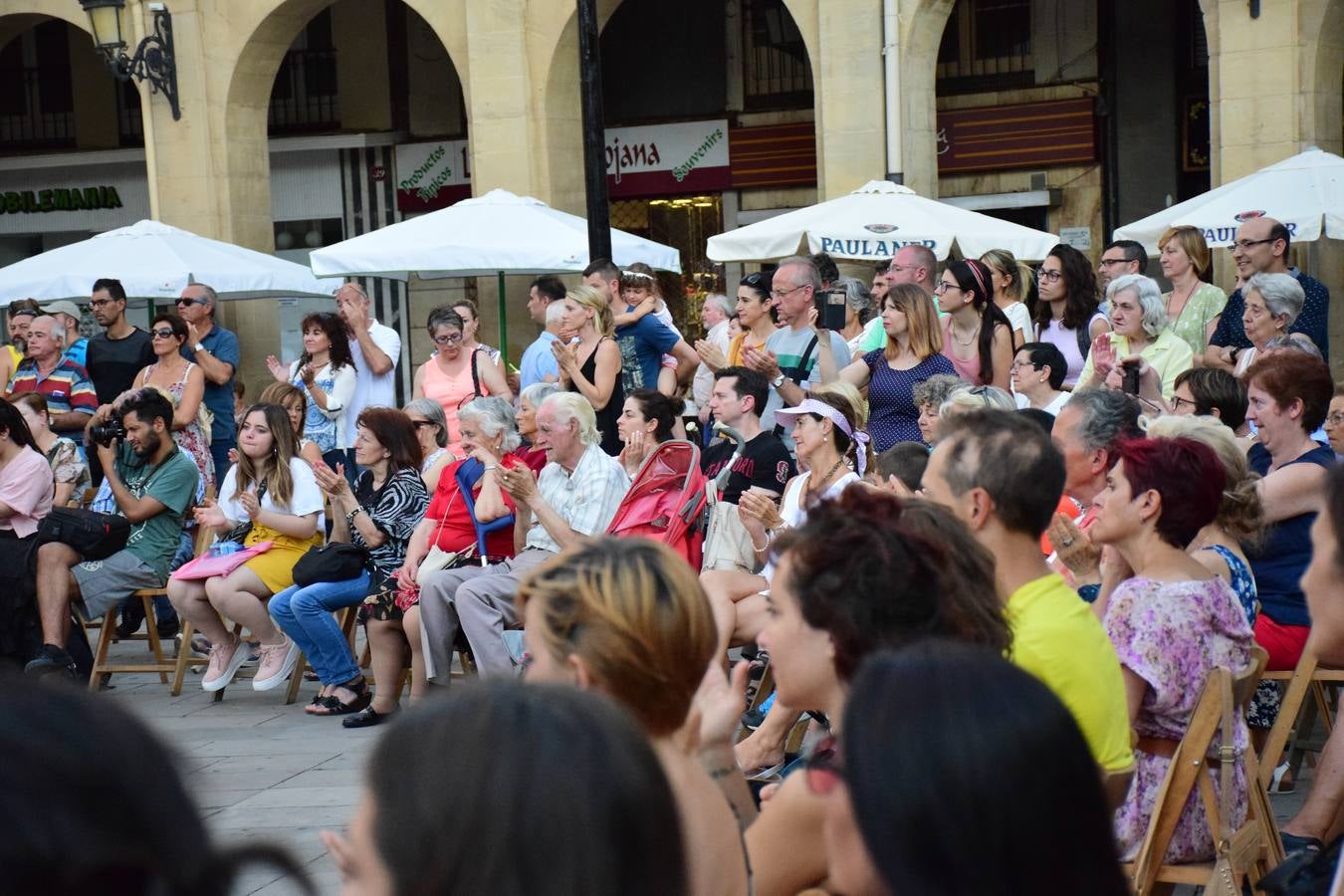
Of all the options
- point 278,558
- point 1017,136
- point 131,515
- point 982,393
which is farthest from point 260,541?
point 1017,136

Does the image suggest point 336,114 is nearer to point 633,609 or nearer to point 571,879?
point 633,609

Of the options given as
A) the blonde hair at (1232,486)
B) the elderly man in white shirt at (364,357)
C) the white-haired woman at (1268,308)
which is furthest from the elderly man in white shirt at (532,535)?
the elderly man in white shirt at (364,357)

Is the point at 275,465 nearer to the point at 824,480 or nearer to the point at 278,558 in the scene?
the point at 278,558

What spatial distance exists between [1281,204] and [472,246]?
5974 millimetres

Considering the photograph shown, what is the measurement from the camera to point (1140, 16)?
1862cm

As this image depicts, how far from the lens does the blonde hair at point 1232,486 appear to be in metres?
5.23

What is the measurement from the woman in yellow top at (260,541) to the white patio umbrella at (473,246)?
14.0 ft

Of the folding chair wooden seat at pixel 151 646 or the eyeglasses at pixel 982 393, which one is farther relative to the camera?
the folding chair wooden seat at pixel 151 646

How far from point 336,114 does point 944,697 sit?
21.2 m

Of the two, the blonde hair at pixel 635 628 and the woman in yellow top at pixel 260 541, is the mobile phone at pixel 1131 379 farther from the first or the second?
the blonde hair at pixel 635 628

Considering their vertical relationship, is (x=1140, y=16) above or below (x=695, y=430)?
above

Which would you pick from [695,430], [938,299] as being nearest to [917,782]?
[938,299]

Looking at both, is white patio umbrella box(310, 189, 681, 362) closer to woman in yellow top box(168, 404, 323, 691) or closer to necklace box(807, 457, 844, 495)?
woman in yellow top box(168, 404, 323, 691)

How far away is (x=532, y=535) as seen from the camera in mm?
7773
